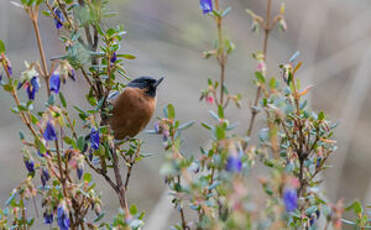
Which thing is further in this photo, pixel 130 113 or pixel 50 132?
pixel 130 113

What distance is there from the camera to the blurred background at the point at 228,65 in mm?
5114

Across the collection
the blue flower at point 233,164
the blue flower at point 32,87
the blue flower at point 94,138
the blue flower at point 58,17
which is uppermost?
the blue flower at point 58,17

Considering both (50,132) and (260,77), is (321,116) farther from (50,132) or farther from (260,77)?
(50,132)

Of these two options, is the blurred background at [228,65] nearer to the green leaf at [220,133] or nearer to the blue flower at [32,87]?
the blue flower at [32,87]

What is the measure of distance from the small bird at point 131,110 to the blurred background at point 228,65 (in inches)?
97.3

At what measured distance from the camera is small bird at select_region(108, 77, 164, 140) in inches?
84.4

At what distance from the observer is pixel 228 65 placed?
19.9 ft

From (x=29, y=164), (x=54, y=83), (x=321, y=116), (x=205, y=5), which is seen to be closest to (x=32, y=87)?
(x=54, y=83)

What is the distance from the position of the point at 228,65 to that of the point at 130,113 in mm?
3960

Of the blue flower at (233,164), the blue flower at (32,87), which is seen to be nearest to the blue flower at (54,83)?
the blue flower at (32,87)

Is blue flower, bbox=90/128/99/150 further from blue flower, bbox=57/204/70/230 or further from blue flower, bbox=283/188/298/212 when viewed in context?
blue flower, bbox=283/188/298/212

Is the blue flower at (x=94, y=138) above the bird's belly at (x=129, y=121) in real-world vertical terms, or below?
above

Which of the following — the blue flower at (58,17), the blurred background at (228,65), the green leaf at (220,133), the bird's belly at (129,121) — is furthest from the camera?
the blurred background at (228,65)

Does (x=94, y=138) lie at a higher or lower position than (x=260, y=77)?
lower
